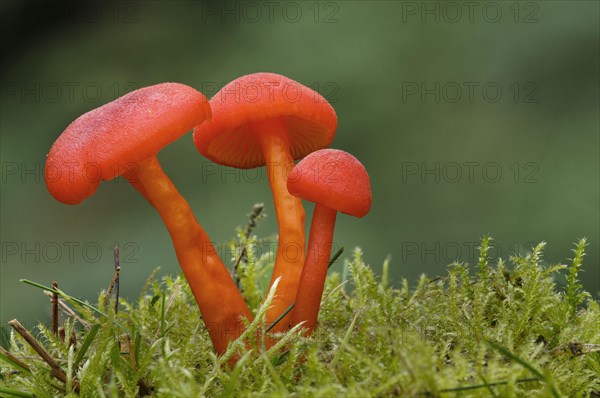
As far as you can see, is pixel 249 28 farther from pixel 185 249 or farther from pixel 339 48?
pixel 185 249

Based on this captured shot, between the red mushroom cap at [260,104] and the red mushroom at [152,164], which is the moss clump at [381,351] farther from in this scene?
the red mushroom cap at [260,104]

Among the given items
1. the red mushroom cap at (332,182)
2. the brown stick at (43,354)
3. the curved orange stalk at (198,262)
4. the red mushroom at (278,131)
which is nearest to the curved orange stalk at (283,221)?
the red mushroom at (278,131)

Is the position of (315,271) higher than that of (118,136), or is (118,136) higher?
(118,136)

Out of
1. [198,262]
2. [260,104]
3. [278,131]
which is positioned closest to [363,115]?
[278,131]

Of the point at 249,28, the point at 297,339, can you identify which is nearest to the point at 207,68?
the point at 249,28

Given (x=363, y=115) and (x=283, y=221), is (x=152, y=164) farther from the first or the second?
(x=363, y=115)

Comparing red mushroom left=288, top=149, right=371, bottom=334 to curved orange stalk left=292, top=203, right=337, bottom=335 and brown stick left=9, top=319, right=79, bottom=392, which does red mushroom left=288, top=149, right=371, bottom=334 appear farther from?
brown stick left=9, top=319, right=79, bottom=392
